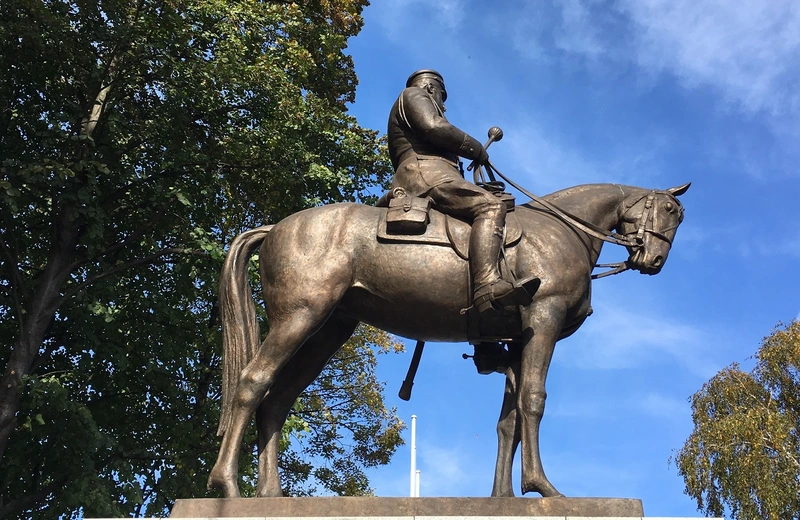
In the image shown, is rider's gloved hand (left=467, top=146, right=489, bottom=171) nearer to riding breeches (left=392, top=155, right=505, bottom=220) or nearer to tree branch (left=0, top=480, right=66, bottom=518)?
riding breeches (left=392, top=155, right=505, bottom=220)

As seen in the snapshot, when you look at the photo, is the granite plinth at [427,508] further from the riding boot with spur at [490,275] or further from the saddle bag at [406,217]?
the saddle bag at [406,217]

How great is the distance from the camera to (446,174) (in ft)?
23.2

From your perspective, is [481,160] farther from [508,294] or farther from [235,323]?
[235,323]

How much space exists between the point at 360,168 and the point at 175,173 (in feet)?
11.1

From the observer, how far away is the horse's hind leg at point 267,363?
6195 mm

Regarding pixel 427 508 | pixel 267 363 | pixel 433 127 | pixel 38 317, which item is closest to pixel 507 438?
pixel 427 508

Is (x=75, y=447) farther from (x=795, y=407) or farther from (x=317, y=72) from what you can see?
(x=795, y=407)

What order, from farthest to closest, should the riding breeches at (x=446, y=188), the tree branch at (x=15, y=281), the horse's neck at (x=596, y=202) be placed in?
the tree branch at (x=15, y=281)
the horse's neck at (x=596, y=202)
the riding breeches at (x=446, y=188)

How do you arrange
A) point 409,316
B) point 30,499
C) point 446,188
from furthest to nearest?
point 30,499, point 446,188, point 409,316

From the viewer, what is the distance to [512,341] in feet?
22.1

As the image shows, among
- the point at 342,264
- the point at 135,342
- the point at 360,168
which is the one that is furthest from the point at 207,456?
the point at 342,264

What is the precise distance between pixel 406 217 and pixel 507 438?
6.18 feet

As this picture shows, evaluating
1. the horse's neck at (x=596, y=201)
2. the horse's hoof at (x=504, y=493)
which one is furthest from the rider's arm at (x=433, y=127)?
the horse's hoof at (x=504, y=493)

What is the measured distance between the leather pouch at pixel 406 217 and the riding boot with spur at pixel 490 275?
408 mm
